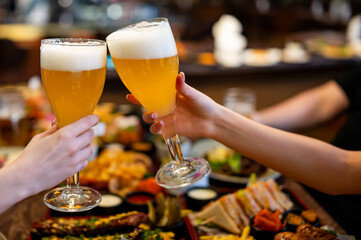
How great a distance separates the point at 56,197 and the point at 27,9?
877cm

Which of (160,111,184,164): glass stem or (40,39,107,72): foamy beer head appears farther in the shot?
(160,111,184,164): glass stem

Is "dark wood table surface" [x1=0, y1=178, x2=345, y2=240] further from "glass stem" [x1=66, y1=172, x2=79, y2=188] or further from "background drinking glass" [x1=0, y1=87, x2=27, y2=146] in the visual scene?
"background drinking glass" [x1=0, y1=87, x2=27, y2=146]

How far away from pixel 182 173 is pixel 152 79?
0.34m

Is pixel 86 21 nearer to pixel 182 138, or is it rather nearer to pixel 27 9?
pixel 27 9

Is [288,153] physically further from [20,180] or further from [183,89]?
[20,180]

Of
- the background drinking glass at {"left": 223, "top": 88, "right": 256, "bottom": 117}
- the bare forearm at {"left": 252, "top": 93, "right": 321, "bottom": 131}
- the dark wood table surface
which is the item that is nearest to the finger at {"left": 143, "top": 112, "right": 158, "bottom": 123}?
the dark wood table surface

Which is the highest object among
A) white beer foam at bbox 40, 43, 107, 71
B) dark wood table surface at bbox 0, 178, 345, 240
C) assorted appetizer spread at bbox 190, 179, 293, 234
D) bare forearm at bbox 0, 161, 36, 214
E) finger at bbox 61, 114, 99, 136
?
white beer foam at bbox 40, 43, 107, 71

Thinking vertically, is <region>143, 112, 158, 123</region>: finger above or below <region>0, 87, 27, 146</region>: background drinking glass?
above

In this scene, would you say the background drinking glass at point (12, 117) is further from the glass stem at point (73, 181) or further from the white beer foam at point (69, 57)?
the white beer foam at point (69, 57)

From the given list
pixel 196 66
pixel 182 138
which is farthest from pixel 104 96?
pixel 182 138

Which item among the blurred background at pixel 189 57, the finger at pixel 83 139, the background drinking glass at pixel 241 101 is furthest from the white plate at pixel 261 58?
the finger at pixel 83 139

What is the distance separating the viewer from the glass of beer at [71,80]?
3.73 feet

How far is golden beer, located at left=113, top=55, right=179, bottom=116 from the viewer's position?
120 cm

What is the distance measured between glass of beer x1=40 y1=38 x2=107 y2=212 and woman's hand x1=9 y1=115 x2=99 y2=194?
0.14 metres
